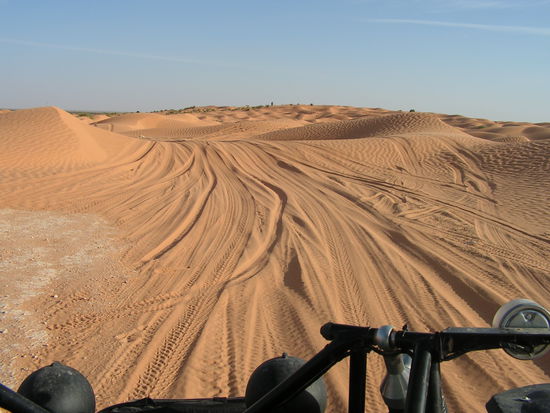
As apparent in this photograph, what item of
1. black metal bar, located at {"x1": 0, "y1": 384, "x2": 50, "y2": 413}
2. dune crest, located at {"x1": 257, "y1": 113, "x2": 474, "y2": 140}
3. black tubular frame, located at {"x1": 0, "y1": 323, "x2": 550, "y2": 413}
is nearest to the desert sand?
black tubular frame, located at {"x1": 0, "y1": 323, "x2": 550, "y2": 413}

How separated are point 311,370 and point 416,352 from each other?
0.38 m

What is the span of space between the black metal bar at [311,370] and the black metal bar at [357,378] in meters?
0.05

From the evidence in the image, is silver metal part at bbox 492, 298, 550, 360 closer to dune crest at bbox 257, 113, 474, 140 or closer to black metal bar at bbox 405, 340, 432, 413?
black metal bar at bbox 405, 340, 432, 413

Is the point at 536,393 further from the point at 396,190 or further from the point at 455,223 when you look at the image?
the point at 396,190

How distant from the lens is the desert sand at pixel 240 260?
4758 mm

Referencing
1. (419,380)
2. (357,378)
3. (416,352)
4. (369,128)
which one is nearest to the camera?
(419,380)

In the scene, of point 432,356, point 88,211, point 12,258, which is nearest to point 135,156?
point 88,211

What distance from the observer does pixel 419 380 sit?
63.3 inches

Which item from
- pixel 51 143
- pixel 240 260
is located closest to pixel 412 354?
pixel 240 260

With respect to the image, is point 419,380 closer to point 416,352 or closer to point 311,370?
point 416,352

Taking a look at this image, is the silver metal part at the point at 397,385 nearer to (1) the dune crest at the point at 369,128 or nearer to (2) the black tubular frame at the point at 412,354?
(2) the black tubular frame at the point at 412,354

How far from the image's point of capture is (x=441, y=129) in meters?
29.5

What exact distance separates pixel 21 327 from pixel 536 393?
5.12m

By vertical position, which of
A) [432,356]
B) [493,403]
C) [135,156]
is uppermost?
[432,356]
